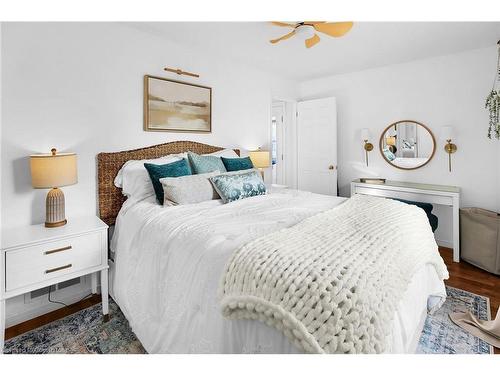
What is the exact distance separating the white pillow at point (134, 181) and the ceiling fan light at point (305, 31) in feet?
5.80

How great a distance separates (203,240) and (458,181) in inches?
136

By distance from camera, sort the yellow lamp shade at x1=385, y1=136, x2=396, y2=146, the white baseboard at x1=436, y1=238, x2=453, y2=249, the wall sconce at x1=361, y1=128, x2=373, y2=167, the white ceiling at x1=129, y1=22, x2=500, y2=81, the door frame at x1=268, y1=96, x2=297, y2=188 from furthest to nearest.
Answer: the door frame at x1=268, y1=96, x2=297, y2=188, the wall sconce at x1=361, y1=128, x2=373, y2=167, the yellow lamp shade at x1=385, y1=136, x2=396, y2=146, the white baseboard at x1=436, y1=238, x2=453, y2=249, the white ceiling at x1=129, y1=22, x2=500, y2=81

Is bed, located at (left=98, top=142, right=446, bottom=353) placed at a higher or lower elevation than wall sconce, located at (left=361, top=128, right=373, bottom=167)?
lower

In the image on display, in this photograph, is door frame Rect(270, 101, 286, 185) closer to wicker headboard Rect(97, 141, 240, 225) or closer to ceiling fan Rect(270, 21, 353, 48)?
ceiling fan Rect(270, 21, 353, 48)

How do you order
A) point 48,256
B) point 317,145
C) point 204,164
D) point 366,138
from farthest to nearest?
point 317,145, point 366,138, point 204,164, point 48,256

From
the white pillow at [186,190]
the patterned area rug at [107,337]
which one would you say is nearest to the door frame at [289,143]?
the white pillow at [186,190]

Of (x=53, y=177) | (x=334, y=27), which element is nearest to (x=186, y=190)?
(x=53, y=177)

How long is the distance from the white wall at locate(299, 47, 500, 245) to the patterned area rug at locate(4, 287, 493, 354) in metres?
1.77

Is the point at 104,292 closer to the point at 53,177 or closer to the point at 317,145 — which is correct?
the point at 53,177

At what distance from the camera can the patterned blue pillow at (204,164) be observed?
2619 millimetres

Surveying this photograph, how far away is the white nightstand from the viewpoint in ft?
5.32

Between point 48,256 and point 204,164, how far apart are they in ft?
4.64

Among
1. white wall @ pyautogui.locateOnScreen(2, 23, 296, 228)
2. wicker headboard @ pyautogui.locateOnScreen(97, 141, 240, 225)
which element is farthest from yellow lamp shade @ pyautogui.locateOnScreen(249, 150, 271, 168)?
wicker headboard @ pyautogui.locateOnScreen(97, 141, 240, 225)

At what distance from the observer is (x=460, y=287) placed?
99.5 inches
